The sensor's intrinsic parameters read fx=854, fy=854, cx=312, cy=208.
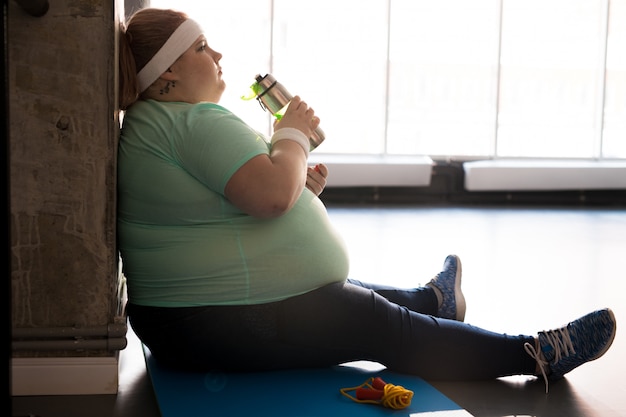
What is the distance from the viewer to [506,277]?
12.0ft

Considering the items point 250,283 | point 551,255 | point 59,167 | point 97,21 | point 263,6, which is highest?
point 263,6

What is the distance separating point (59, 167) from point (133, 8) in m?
0.96

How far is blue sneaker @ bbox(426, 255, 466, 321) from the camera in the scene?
2.55m

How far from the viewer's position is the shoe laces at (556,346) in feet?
6.97

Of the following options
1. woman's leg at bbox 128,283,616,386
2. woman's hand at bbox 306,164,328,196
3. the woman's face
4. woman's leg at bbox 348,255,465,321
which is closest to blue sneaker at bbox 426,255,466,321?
woman's leg at bbox 348,255,465,321

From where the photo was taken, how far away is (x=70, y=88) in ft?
6.09

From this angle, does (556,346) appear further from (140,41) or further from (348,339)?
(140,41)

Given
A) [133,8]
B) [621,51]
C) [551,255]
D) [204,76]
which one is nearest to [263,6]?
[621,51]

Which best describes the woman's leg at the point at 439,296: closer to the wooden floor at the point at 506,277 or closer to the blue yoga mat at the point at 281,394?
the wooden floor at the point at 506,277

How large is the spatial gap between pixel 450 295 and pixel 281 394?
0.80 m

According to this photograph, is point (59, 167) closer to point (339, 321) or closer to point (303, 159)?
point (303, 159)

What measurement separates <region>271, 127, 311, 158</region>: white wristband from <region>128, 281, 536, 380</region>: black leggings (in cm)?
34

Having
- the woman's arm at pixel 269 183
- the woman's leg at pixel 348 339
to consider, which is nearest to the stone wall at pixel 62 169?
the woman's leg at pixel 348 339

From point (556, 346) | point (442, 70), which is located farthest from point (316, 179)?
point (442, 70)
